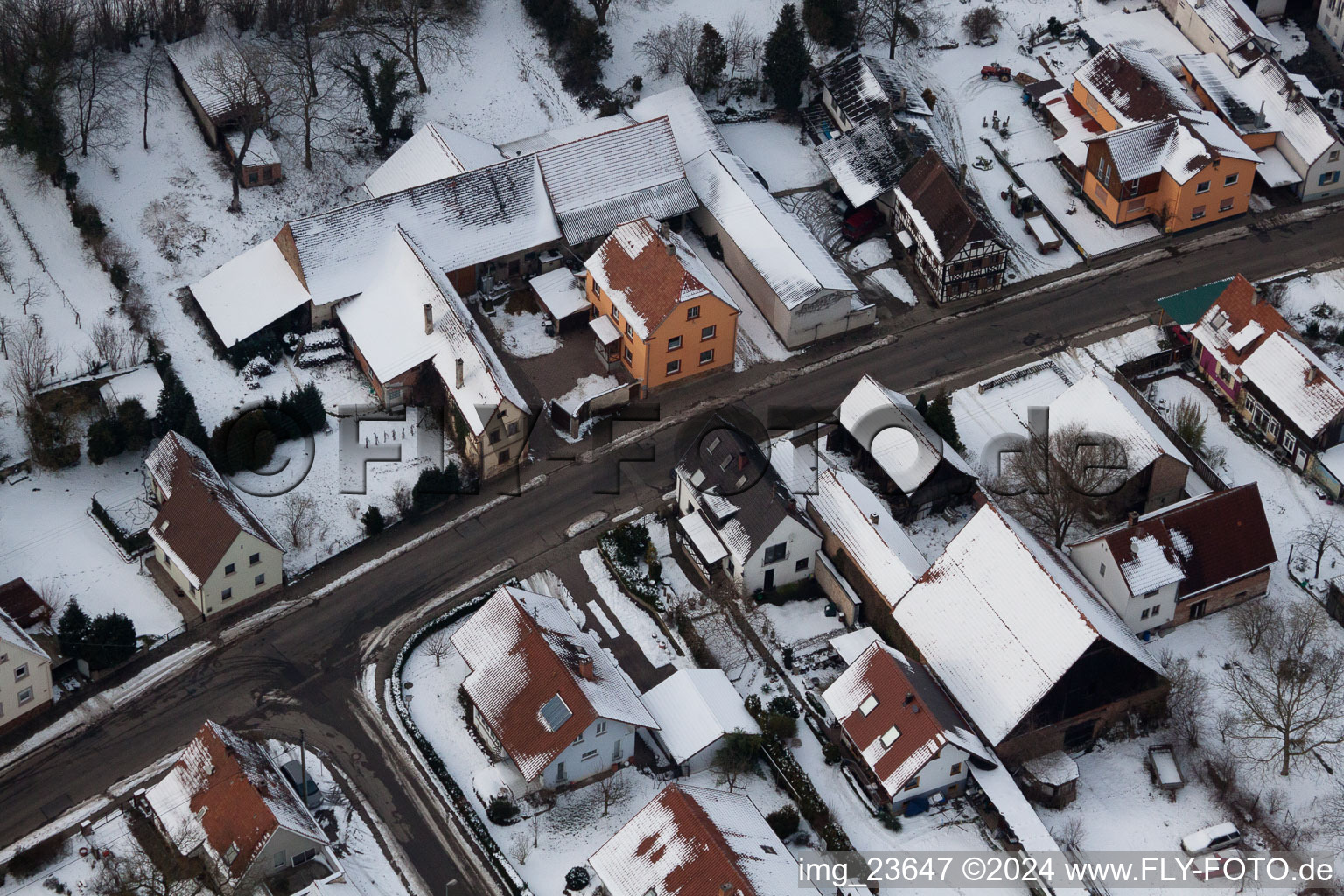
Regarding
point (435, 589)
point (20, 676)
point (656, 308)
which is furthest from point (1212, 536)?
point (20, 676)

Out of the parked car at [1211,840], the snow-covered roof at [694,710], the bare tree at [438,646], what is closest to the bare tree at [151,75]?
the bare tree at [438,646]

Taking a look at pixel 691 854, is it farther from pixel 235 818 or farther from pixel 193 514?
pixel 193 514

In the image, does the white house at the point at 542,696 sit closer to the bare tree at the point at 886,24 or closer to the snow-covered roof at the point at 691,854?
the snow-covered roof at the point at 691,854

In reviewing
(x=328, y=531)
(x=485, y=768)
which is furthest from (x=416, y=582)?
(x=485, y=768)

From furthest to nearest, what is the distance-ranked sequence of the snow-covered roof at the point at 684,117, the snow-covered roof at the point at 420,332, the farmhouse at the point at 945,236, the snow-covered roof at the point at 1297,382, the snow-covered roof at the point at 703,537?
1. the snow-covered roof at the point at 684,117
2. the farmhouse at the point at 945,236
3. the snow-covered roof at the point at 420,332
4. the snow-covered roof at the point at 1297,382
5. the snow-covered roof at the point at 703,537

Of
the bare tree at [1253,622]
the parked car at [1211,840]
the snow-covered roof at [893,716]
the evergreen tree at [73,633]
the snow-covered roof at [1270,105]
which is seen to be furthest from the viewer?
the snow-covered roof at [1270,105]
